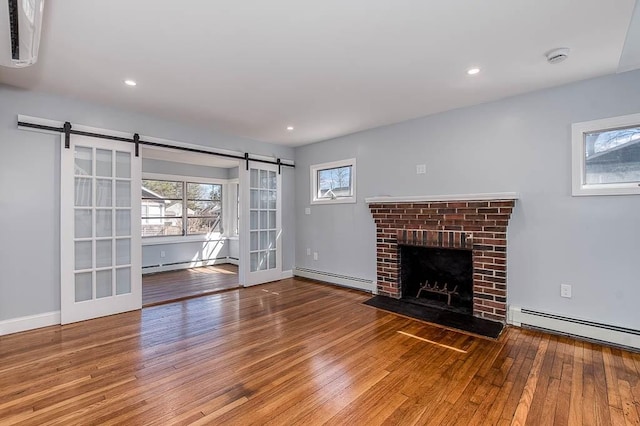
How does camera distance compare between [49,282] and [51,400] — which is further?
[49,282]

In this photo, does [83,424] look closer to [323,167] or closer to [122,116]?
[122,116]

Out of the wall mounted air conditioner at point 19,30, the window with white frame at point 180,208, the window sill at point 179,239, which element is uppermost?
the wall mounted air conditioner at point 19,30

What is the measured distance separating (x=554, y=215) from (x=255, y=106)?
11.5 ft

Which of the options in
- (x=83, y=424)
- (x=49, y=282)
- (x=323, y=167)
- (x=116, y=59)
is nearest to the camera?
(x=83, y=424)

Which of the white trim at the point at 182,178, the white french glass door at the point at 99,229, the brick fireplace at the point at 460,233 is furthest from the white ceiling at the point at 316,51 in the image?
the white trim at the point at 182,178

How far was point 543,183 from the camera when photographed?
321cm

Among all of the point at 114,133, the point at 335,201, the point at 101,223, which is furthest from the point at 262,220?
the point at 114,133

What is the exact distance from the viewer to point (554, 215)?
10.3ft

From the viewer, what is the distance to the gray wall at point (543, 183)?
282cm

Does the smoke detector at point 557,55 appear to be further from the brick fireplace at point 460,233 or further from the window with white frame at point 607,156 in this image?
the brick fireplace at point 460,233

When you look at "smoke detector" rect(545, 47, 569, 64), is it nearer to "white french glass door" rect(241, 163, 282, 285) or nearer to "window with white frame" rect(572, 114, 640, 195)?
"window with white frame" rect(572, 114, 640, 195)

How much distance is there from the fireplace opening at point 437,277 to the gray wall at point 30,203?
14.0 feet

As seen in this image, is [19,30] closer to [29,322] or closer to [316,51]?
[316,51]

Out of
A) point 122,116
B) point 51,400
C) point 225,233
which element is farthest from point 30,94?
point 225,233
